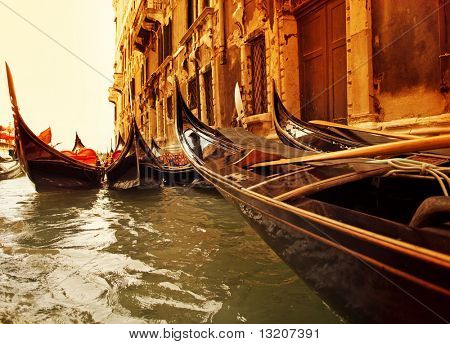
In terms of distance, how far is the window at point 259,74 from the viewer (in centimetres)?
596

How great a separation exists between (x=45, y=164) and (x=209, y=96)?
397 cm

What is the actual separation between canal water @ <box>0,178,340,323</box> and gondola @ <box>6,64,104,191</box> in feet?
7.75

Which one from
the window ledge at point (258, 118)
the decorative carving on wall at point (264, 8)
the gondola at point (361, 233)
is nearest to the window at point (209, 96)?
the window ledge at point (258, 118)

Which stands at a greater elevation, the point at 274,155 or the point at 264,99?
the point at 264,99

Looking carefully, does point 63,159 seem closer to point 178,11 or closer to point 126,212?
point 126,212

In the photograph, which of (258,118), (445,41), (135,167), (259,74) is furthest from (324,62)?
(135,167)

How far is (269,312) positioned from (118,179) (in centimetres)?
516

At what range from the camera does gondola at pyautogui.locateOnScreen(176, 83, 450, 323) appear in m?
0.81

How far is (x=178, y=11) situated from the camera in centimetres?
973

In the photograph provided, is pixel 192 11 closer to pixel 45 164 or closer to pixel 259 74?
pixel 259 74

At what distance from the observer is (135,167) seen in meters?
5.94

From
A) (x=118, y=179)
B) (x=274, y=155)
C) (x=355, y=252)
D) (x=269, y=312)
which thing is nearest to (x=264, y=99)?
(x=118, y=179)

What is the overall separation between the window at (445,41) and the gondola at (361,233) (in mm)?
1409

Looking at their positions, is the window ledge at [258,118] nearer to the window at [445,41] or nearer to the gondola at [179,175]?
the gondola at [179,175]
